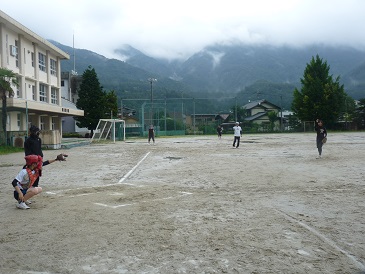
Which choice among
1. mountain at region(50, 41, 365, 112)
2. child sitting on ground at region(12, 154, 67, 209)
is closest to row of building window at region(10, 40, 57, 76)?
child sitting on ground at region(12, 154, 67, 209)

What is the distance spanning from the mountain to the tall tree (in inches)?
1143

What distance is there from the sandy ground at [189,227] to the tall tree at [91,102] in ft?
137

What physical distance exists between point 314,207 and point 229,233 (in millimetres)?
2393

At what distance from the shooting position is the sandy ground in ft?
13.9

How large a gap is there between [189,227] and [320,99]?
6197cm

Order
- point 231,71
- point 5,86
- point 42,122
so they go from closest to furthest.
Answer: point 5,86, point 42,122, point 231,71

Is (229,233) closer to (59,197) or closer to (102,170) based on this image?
(59,197)

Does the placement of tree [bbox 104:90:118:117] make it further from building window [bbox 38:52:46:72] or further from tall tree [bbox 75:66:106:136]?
building window [bbox 38:52:46:72]

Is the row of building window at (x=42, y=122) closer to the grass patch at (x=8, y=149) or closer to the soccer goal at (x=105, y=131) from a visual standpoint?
the soccer goal at (x=105, y=131)

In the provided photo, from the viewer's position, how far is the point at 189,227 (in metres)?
5.66

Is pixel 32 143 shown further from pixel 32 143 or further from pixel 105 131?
pixel 105 131

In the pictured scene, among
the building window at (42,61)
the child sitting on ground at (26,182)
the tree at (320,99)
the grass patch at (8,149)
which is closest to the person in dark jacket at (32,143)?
the child sitting on ground at (26,182)

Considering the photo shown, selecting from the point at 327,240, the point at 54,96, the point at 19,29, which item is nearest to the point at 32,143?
the point at 327,240

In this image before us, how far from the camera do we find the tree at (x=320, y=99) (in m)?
62.2
